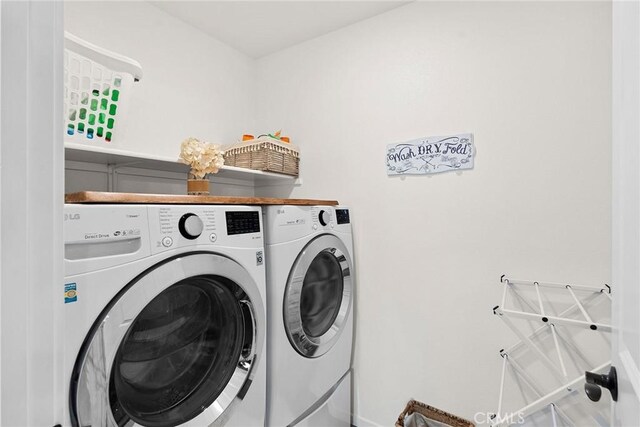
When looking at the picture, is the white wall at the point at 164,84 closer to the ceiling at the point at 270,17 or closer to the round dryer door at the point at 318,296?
the ceiling at the point at 270,17

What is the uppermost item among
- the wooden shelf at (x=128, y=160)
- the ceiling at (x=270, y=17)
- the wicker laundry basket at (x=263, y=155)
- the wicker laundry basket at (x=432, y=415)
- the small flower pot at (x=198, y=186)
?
the ceiling at (x=270, y=17)

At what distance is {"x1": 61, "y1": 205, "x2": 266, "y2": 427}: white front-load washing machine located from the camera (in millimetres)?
801

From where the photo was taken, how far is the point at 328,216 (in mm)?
1705

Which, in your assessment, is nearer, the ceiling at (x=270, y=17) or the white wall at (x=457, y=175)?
the white wall at (x=457, y=175)

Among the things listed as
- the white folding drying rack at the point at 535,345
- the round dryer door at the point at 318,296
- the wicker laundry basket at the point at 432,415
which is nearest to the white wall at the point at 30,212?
the round dryer door at the point at 318,296

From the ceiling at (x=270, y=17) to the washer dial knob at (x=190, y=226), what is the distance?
4.47ft

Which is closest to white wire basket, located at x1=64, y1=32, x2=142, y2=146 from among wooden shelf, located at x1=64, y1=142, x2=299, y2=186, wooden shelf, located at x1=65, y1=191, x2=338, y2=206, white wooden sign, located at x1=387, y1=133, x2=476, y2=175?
wooden shelf, located at x1=64, y1=142, x2=299, y2=186

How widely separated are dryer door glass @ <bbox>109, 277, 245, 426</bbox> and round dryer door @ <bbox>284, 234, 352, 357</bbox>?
0.29 m

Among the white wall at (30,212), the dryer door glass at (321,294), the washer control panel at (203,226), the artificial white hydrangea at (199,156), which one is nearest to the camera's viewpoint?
the white wall at (30,212)

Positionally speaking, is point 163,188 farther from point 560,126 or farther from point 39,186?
point 560,126

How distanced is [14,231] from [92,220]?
1.48 ft

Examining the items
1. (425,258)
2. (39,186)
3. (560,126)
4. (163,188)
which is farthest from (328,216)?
(39,186)

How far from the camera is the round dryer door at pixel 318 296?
4.76 ft

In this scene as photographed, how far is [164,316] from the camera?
1.06 metres
